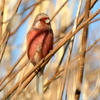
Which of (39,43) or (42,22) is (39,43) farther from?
(42,22)

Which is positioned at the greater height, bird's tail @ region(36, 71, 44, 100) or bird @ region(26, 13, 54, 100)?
bird @ region(26, 13, 54, 100)

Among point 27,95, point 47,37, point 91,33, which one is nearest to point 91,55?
point 91,33

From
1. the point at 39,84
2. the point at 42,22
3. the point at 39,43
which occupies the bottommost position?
the point at 39,84

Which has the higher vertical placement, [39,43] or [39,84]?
[39,43]

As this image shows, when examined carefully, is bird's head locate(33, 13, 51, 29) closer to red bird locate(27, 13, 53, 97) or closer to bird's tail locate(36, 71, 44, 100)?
red bird locate(27, 13, 53, 97)

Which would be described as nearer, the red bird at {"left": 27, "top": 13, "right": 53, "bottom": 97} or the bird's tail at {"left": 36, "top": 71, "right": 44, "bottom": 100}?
the bird's tail at {"left": 36, "top": 71, "right": 44, "bottom": 100}

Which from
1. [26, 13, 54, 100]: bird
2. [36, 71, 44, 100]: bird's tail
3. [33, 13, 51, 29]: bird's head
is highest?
[33, 13, 51, 29]: bird's head

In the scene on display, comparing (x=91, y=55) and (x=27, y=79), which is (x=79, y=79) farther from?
(x=91, y=55)

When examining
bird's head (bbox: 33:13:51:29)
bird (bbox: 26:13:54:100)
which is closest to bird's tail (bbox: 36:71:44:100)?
bird (bbox: 26:13:54:100)

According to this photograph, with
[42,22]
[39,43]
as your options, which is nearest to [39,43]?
[39,43]

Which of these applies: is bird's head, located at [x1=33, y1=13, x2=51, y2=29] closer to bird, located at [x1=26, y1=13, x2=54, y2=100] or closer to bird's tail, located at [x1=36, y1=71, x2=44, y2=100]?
bird, located at [x1=26, y1=13, x2=54, y2=100]

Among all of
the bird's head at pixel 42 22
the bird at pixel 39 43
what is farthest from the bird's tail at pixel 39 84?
the bird's head at pixel 42 22

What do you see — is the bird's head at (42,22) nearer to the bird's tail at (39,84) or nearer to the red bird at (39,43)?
the red bird at (39,43)

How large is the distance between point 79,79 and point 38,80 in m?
0.36
